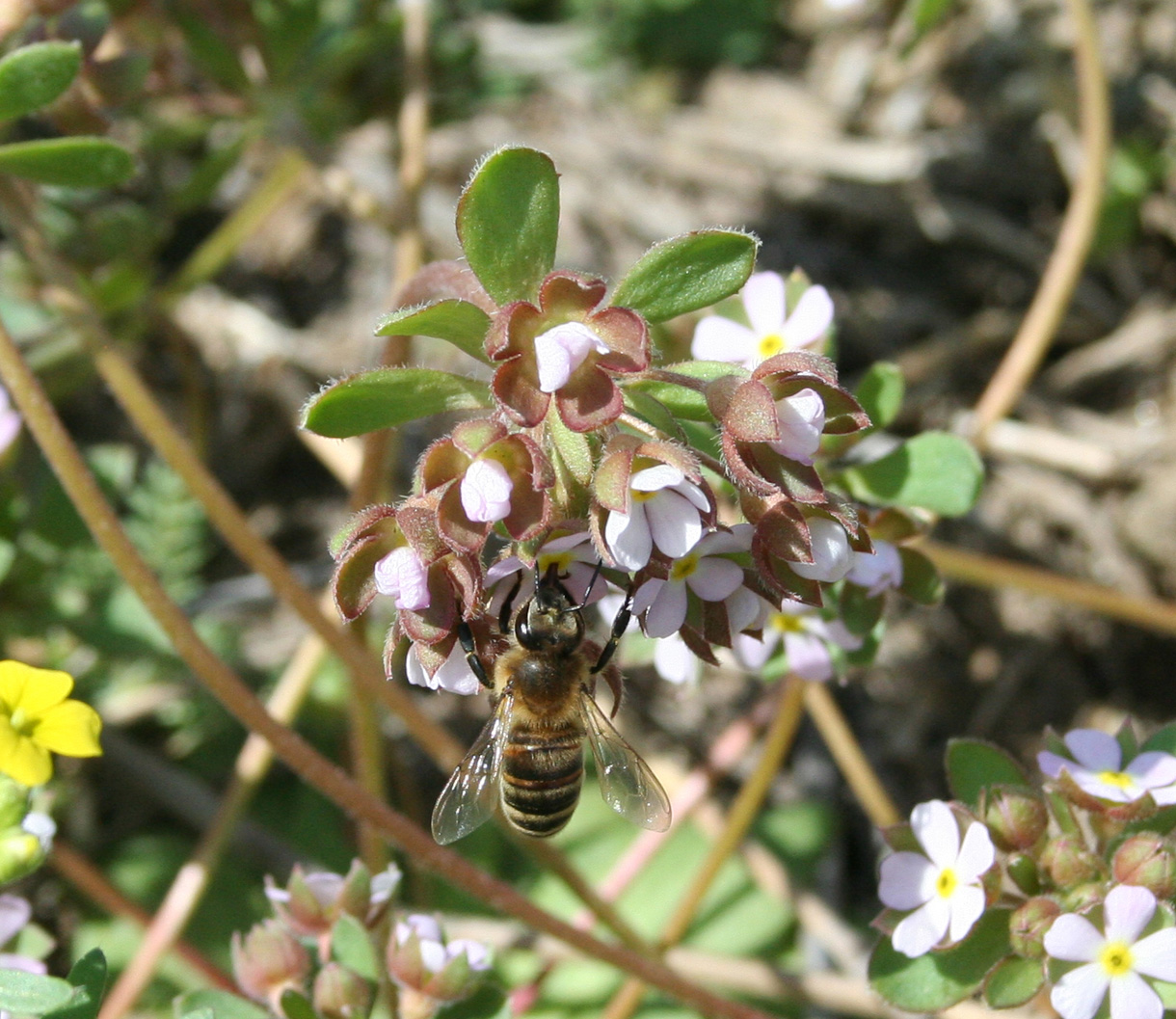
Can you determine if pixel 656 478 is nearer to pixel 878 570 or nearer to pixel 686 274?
pixel 686 274

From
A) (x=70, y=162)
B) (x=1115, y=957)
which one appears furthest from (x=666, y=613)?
(x=70, y=162)

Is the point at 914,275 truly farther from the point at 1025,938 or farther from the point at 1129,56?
the point at 1025,938

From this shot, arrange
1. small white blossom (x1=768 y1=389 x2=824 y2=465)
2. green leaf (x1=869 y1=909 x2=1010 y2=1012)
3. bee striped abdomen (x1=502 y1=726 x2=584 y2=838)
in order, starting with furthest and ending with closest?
1. bee striped abdomen (x1=502 y1=726 x2=584 y2=838)
2. green leaf (x1=869 y1=909 x2=1010 y2=1012)
3. small white blossom (x1=768 y1=389 x2=824 y2=465)

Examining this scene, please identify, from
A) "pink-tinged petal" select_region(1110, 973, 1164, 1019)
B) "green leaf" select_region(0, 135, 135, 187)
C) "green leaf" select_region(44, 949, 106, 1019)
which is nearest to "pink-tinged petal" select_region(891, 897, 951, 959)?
"pink-tinged petal" select_region(1110, 973, 1164, 1019)

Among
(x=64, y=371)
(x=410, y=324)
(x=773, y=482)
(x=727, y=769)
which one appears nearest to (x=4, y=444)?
(x=64, y=371)

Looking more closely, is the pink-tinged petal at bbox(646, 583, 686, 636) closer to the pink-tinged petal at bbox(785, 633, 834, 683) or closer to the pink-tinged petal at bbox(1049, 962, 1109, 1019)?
the pink-tinged petal at bbox(785, 633, 834, 683)

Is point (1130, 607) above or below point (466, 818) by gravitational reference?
below
